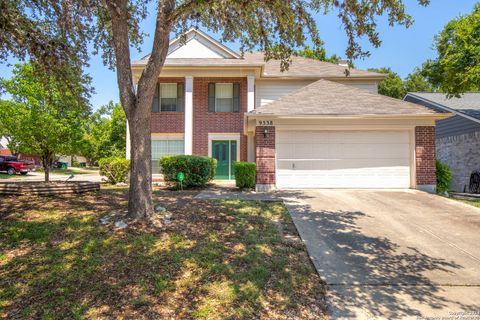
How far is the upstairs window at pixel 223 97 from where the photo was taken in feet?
50.1

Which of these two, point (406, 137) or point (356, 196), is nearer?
point (356, 196)

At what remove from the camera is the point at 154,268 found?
4.08 m

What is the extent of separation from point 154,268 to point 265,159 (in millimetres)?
6828

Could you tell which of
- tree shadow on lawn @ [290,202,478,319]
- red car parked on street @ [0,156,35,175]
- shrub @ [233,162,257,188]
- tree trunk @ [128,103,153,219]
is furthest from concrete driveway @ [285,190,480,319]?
red car parked on street @ [0,156,35,175]

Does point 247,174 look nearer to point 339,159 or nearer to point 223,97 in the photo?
point 339,159

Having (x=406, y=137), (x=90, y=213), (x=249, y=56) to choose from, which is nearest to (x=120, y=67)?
(x=90, y=213)

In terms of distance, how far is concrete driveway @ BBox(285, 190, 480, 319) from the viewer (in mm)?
3314

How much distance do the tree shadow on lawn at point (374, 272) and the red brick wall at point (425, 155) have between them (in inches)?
236

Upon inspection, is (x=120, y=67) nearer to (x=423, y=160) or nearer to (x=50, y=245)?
(x=50, y=245)

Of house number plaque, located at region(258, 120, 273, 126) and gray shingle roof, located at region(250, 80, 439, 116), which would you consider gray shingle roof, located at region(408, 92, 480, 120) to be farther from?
house number plaque, located at region(258, 120, 273, 126)

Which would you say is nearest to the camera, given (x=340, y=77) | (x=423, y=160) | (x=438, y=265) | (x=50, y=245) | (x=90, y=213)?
(x=438, y=265)

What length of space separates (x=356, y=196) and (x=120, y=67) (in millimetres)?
7962

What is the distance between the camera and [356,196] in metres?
9.23

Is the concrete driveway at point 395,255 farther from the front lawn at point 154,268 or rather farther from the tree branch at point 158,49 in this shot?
the tree branch at point 158,49
